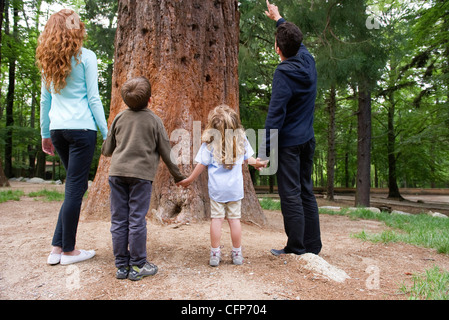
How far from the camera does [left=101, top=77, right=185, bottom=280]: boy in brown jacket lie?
2.25 m

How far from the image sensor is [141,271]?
224cm

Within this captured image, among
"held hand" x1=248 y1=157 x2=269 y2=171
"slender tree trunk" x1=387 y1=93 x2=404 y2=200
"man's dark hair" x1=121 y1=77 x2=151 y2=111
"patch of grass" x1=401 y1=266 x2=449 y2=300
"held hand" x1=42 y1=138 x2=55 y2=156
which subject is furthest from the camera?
"slender tree trunk" x1=387 y1=93 x2=404 y2=200

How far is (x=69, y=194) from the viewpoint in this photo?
2.49m

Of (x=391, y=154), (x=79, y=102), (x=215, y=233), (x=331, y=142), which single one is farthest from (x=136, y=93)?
(x=391, y=154)

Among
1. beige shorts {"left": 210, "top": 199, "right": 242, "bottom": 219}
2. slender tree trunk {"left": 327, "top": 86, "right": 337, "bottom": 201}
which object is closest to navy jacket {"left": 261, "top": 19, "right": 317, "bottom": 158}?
beige shorts {"left": 210, "top": 199, "right": 242, "bottom": 219}

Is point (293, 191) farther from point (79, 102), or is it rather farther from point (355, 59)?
point (355, 59)

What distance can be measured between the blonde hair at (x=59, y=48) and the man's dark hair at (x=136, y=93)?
1.80 ft

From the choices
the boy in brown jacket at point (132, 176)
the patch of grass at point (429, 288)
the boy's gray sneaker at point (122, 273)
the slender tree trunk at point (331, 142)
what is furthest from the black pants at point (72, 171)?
the slender tree trunk at point (331, 142)

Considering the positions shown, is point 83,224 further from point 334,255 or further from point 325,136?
point 325,136

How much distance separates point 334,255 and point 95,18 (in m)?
11.0

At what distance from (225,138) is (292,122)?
61 centimetres

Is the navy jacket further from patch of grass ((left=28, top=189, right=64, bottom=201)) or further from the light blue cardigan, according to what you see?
patch of grass ((left=28, top=189, right=64, bottom=201))

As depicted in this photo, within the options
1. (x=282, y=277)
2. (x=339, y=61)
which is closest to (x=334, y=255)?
(x=282, y=277)

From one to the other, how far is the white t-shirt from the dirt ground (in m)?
0.55
